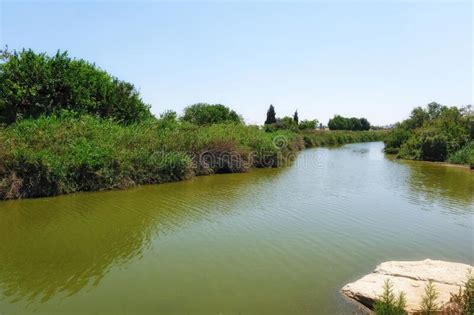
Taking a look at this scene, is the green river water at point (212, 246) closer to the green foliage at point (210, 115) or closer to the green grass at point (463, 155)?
the green grass at point (463, 155)

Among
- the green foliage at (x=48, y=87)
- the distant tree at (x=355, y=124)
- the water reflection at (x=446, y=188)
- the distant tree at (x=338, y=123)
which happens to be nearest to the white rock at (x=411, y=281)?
the water reflection at (x=446, y=188)

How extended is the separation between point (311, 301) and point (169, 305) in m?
2.51

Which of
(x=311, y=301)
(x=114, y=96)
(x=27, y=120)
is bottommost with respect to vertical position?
(x=311, y=301)

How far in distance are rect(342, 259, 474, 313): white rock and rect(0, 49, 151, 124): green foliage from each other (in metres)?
19.7

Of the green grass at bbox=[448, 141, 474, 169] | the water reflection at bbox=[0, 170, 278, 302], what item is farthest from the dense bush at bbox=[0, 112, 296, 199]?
the green grass at bbox=[448, 141, 474, 169]

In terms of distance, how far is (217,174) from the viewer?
22.5m

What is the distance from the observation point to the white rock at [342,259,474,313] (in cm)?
594

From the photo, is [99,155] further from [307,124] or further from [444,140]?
[307,124]

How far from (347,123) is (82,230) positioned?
99049 mm

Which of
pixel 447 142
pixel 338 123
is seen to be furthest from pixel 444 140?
pixel 338 123

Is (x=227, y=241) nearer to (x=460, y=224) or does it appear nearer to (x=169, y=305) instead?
(x=169, y=305)

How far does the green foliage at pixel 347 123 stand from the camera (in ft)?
324

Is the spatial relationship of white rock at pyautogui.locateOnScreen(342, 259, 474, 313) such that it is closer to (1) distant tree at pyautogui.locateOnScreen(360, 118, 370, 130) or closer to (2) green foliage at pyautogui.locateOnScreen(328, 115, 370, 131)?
(2) green foliage at pyautogui.locateOnScreen(328, 115, 370, 131)

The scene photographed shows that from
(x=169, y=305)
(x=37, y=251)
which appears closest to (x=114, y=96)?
(x=37, y=251)
